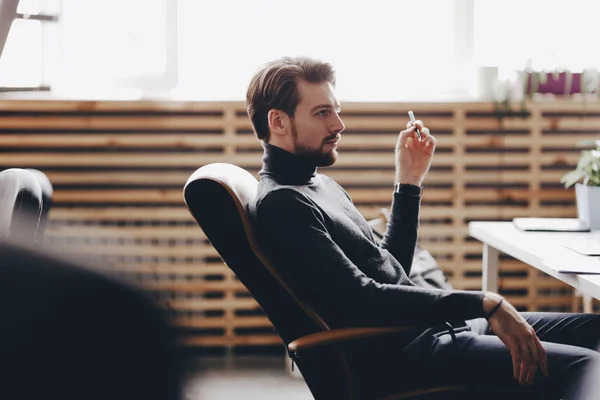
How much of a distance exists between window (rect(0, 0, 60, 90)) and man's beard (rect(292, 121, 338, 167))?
2.03m

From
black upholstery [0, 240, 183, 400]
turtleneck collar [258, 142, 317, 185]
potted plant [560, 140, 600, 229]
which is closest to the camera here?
black upholstery [0, 240, 183, 400]

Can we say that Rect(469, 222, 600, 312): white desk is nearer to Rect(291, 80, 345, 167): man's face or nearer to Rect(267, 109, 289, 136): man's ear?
Rect(291, 80, 345, 167): man's face

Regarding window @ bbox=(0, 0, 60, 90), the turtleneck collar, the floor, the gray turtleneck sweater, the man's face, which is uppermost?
window @ bbox=(0, 0, 60, 90)

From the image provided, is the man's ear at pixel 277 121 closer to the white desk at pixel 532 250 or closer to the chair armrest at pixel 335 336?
the chair armrest at pixel 335 336

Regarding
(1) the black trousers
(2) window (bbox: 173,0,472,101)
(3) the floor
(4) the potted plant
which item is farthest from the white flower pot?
(2) window (bbox: 173,0,472,101)

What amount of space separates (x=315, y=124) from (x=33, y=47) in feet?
7.15

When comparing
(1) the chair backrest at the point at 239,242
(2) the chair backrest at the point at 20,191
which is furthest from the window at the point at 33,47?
(1) the chair backrest at the point at 239,242

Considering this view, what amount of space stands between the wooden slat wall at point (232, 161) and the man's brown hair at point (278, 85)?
4.49 ft

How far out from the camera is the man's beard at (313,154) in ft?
5.42

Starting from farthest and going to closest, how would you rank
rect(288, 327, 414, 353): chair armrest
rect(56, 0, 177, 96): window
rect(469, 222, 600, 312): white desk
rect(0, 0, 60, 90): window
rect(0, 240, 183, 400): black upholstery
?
rect(56, 0, 177, 96): window, rect(0, 0, 60, 90): window, rect(469, 222, 600, 312): white desk, rect(288, 327, 414, 353): chair armrest, rect(0, 240, 183, 400): black upholstery

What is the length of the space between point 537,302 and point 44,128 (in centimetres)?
253

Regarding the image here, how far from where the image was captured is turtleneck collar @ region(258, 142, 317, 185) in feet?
5.35

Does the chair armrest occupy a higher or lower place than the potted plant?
lower

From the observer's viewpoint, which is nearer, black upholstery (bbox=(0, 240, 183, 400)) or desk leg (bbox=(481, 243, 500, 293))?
black upholstery (bbox=(0, 240, 183, 400))
